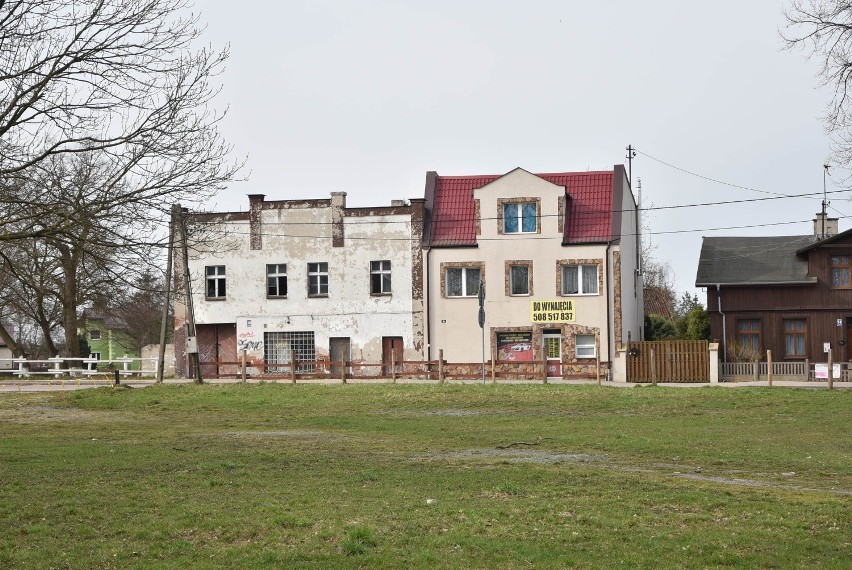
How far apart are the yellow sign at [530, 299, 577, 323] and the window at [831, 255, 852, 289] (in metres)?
11.5

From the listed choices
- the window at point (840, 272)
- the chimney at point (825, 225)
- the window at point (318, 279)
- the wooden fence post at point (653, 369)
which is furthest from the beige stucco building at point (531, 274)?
the chimney at point (825, 225)

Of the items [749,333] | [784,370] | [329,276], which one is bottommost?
[784,370]

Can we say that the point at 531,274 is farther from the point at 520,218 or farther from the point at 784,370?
the point at 784,370

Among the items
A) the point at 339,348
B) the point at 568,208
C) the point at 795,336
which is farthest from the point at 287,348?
the point at 795,336

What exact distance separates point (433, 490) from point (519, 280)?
1451 inches

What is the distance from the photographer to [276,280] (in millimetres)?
53375

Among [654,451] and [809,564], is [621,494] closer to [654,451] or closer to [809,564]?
[809,564]

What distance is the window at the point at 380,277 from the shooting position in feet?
172

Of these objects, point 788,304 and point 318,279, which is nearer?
point 788,304

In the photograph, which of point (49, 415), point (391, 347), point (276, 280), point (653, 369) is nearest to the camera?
point (49, 415)

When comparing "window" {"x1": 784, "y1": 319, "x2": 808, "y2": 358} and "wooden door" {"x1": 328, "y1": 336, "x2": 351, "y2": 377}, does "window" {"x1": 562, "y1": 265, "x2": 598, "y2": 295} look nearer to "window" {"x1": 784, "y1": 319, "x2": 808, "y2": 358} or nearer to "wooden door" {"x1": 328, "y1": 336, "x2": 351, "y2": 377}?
"window" {"x1": 784, "y1": 319, "x2": 808, "y2": 358}

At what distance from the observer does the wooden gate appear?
145 ft

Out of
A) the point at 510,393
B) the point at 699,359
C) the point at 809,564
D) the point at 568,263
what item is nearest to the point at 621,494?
the point at 809,564

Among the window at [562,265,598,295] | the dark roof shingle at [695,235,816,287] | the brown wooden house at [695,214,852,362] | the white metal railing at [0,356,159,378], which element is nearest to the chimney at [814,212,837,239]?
the dark roof shingle at [695,235,816,287]
